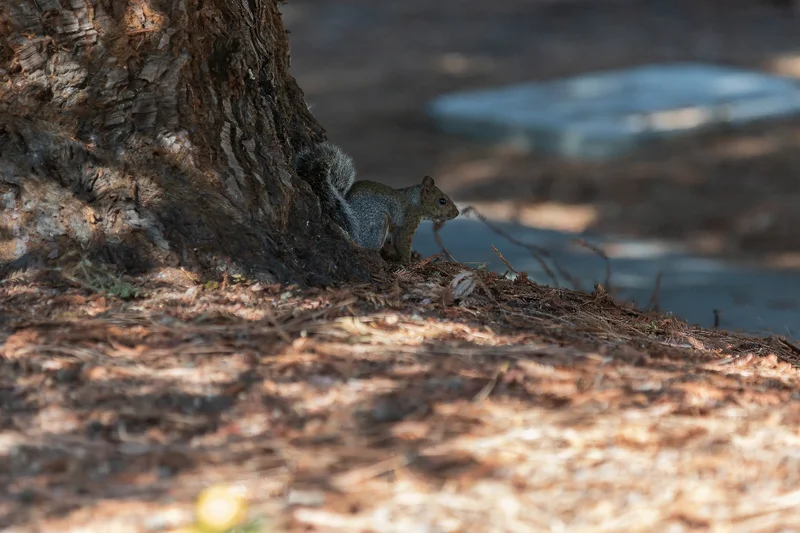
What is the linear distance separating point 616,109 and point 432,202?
22.1 feet

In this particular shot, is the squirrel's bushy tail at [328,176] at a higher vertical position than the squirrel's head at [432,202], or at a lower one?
higher

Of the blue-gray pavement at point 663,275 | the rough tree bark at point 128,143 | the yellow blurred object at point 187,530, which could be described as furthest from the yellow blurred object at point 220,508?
the blue-gray pavement at point 663,275

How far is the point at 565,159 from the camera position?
402 inches

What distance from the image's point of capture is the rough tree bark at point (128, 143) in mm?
2977

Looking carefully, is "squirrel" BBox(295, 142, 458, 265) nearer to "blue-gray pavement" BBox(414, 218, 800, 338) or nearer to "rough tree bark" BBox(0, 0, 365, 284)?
"rough tree bark" BBox(0, 0, 365, 284)

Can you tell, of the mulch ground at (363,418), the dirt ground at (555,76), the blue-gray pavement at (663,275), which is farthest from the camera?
the dirt ground at (555,76)

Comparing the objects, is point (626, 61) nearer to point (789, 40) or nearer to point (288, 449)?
point (789, 40)

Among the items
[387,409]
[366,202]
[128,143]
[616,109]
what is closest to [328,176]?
[366,202]

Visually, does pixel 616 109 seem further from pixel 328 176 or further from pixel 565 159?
pixel 328 176

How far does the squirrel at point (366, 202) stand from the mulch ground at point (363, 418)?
717mm

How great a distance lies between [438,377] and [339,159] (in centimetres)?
152

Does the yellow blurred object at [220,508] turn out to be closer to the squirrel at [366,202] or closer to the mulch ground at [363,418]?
the mulch ground at [363,418]

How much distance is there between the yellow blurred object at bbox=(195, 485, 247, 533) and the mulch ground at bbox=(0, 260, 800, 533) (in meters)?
0.03

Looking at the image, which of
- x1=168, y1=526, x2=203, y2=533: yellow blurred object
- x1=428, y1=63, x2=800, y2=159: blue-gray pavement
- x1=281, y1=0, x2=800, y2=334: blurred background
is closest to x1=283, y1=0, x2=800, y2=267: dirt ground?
x1=281, y1=0, x2=800, y2=334: blurred background
